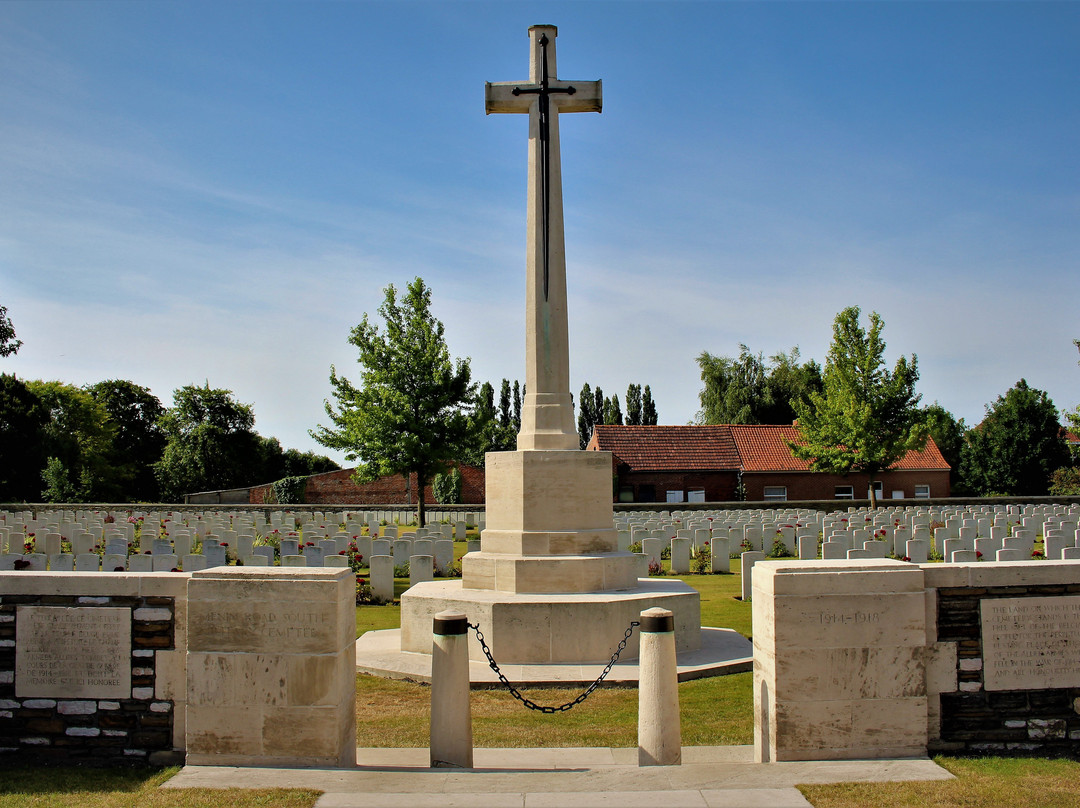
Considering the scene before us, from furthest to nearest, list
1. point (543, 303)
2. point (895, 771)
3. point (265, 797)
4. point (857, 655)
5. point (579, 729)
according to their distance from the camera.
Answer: point (543, 303) → point (579, 729) → point (857, 655) → point (895, 771) → point (265, 797)

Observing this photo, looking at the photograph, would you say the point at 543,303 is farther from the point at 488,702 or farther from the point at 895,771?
the point at 895,771

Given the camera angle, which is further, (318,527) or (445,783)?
(318,527)

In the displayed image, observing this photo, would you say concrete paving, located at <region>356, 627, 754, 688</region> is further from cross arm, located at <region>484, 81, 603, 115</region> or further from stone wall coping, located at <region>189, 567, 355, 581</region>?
Answer: cross arm, located at <region>484, 81, 603, 115</region>

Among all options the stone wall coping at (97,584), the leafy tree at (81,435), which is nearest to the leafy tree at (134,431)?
the leafy tree at (81,435)

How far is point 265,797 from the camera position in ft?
13.1

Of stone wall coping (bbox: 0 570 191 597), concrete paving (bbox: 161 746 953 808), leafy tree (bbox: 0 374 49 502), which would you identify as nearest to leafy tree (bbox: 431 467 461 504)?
leafy tree (bbox: 0 374 49 502)

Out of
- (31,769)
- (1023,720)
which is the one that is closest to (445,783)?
(31,769)

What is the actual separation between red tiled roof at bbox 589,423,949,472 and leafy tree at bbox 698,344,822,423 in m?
7.99

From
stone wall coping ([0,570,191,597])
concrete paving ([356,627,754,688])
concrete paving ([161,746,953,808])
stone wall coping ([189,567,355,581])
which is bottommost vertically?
concrete paving ([356,627,754,688])

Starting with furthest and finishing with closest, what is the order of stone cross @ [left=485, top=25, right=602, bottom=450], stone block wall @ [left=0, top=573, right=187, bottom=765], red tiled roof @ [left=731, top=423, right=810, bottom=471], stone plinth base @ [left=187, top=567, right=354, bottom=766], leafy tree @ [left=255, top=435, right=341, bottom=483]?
leafy tree @ [left=255, top=435, right=341, bottom=483] → red tiled roof @ [left=731, top=423, right=810, bottom=471] → stone cross @ [left=485, top=25, right=602, bottom=450] → stone block wall @ [left=0, top=573, right=187, bottom=765] → stone plinth base @ [left=187, top=567, right=354, bottom=766]

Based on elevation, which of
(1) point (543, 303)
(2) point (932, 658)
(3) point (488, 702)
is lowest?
(3) point (488, 702)

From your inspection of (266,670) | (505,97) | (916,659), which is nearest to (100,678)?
(266,670)

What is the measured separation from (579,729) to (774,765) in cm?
181

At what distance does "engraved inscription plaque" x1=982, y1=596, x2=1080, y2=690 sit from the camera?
474 cm
